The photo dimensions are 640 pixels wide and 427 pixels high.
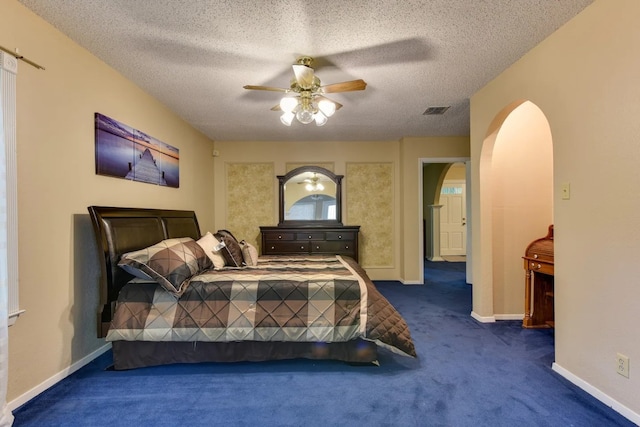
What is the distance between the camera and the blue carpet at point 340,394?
1.68 m

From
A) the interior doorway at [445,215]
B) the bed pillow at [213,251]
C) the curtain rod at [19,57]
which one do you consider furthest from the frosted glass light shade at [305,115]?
the interior doorway at [445,215]

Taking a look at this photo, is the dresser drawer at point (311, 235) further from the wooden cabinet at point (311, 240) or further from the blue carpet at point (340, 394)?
the blue carpet at point (340, 394)

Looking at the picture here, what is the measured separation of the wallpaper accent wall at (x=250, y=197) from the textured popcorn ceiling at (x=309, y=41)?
1841mm

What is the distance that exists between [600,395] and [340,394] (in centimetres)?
162

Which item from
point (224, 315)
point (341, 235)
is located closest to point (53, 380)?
point (224, 315)

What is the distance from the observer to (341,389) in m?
1.97

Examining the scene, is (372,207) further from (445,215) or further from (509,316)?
(445,215)

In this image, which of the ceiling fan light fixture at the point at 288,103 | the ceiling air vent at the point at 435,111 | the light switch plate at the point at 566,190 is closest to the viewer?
the light switch plate at the point at 566,190

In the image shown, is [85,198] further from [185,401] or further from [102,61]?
[185,401]

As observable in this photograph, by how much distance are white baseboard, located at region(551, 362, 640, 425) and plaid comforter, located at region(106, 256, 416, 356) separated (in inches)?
41.7

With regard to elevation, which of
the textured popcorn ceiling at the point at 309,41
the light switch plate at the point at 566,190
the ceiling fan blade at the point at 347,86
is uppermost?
the textured popcorn ceiling at the point at 309,41

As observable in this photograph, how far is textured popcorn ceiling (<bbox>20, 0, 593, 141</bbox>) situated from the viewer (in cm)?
188

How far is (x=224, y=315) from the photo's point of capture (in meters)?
2.18

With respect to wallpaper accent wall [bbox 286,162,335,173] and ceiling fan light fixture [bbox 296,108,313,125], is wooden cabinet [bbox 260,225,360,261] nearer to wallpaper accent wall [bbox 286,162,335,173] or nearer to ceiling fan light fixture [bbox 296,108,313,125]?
wallpaper accent wall [bbox 286,162,335,173]
